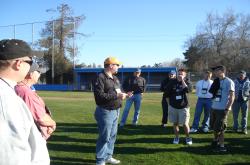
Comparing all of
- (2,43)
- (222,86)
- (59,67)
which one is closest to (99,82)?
(222,86)

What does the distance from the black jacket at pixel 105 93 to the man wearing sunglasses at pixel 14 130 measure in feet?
14.3

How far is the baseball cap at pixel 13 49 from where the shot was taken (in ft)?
7.89

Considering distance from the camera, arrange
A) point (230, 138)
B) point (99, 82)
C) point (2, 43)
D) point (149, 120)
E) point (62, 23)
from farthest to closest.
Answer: point (62, 23)
point (149, 120)
point (230, 138)
point (99, 82)
point (2, 43)

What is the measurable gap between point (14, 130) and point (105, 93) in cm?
471

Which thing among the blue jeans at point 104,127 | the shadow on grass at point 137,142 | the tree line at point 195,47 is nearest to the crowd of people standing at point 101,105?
the blue jeans at point 104,127

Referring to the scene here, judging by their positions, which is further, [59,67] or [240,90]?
[59,67]

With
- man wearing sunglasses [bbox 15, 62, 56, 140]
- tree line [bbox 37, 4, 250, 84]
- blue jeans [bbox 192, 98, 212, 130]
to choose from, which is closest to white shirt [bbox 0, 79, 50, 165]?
man wearing sunglasses [bbox 15, 62, 56, 140]

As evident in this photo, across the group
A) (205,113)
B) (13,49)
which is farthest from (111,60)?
(205,113)

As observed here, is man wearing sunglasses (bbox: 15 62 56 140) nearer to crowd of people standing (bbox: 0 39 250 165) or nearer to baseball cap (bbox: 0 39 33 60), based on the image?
crowd of people standing (bbox: 0 39 250 165)

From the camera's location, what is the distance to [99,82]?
6797mm

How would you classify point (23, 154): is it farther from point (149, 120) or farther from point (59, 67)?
point (59, 67)

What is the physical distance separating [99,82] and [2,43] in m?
4.32

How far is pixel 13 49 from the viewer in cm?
246

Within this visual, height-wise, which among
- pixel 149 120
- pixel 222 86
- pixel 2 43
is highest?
pixel 2 43
